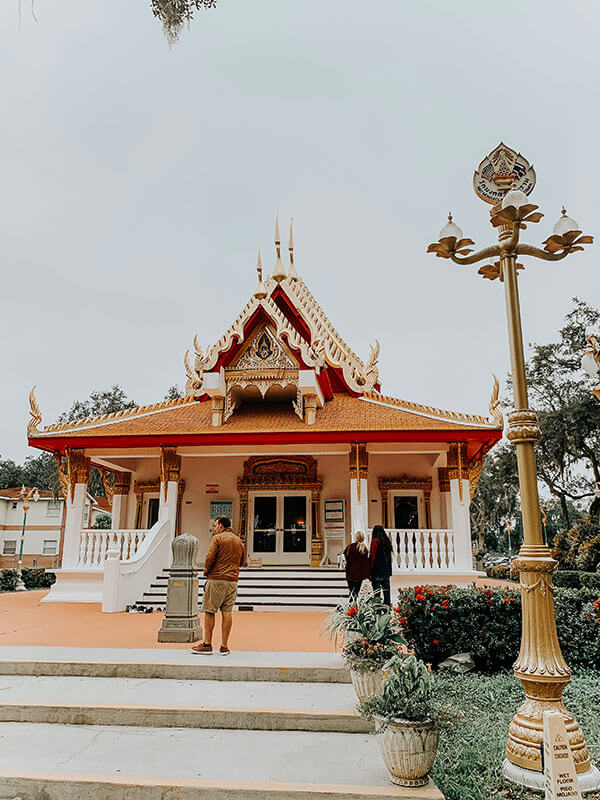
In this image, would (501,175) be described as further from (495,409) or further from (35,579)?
(35,579)

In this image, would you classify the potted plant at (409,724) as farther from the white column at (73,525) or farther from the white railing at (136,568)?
the white column at (73,525)

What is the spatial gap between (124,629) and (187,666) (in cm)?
332

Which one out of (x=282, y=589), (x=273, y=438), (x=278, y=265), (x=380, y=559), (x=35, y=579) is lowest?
(x=35, y=579)

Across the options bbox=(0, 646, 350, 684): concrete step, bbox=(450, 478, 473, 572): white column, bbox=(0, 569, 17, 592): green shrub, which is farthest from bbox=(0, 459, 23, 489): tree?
bbox=(0, 646, 350, 684): concrete step

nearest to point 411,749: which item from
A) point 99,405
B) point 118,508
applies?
point 118,508

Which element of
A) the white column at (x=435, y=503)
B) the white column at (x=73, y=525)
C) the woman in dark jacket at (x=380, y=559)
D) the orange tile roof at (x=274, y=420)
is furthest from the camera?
the white column at (x=435, y=503)

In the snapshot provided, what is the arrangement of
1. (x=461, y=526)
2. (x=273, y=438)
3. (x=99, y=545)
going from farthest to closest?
(x=273, y=438) → (x=99, y=545) → (x=461, y=526)

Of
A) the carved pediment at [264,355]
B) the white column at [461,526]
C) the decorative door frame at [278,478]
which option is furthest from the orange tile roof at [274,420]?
the decorative door frame at [278,478]

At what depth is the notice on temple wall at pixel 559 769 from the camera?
2887 millimetres

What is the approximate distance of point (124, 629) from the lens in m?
8.78

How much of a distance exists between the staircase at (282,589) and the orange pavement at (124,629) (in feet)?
1.44

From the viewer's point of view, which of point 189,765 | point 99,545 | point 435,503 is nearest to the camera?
point 189,765

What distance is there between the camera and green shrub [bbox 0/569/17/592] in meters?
21.8

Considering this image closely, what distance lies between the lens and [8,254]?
21250 millimetres
